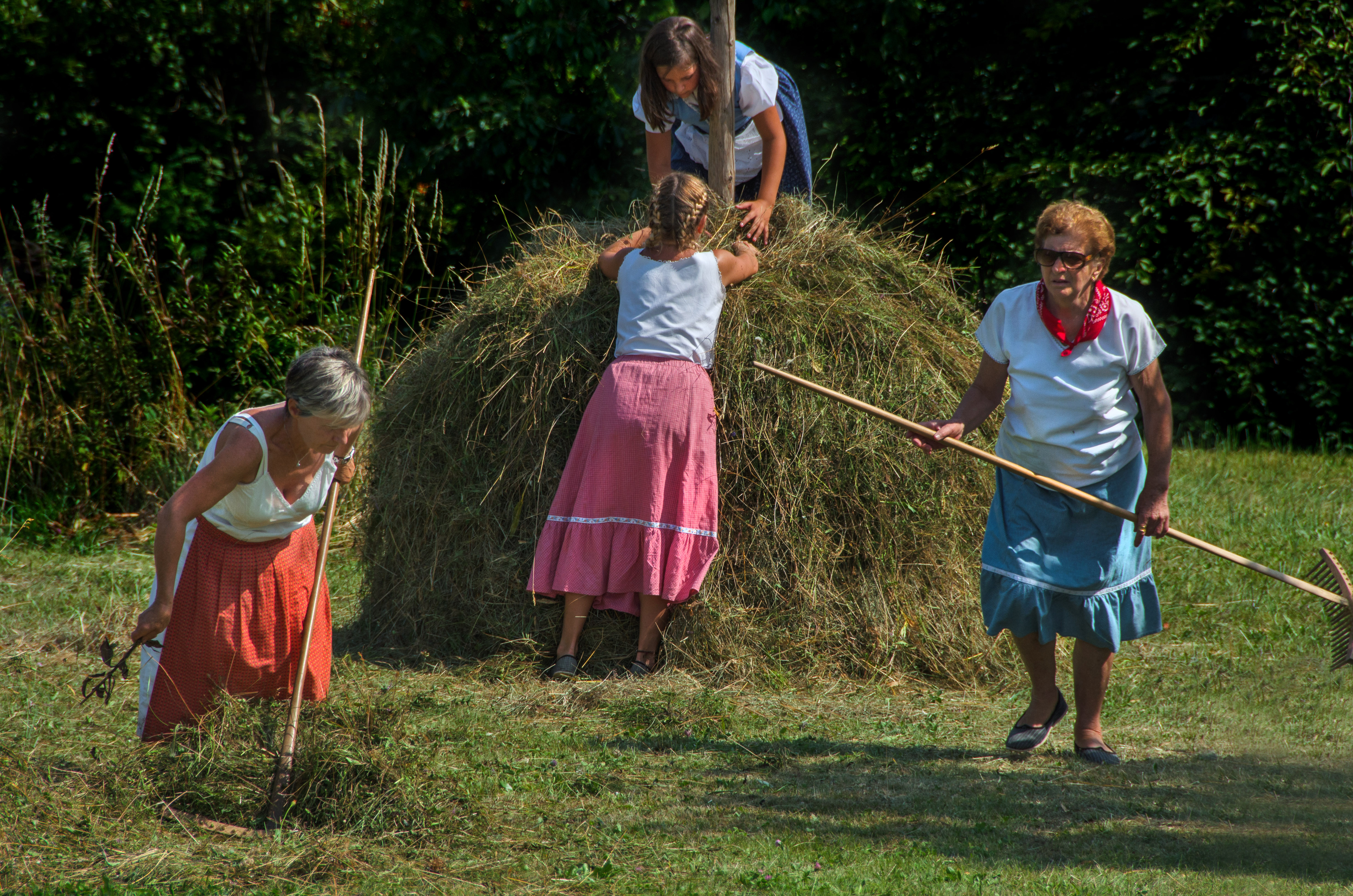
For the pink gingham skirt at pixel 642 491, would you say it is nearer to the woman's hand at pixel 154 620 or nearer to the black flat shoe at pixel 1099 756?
the black flat shoe at pixel 1099 756

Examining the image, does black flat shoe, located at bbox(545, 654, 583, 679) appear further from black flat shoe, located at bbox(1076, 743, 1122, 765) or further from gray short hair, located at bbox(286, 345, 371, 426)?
black flat shoe, located at bbox(1076, 743, 1122, 765)

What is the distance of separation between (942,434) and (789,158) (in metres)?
2.28

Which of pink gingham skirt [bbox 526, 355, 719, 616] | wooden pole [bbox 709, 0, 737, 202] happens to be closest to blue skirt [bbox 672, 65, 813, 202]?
wooden pole [bbox 709, 0, 737, 202]

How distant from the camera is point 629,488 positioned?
4.68 m

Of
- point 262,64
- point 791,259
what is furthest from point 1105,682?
point 262,64

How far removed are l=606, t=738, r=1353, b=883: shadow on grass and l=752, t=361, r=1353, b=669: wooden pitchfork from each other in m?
0.43

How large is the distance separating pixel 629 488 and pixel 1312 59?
587cm

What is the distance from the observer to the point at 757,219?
16.7ft

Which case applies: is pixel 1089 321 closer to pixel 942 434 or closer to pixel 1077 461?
pixel 1077 461

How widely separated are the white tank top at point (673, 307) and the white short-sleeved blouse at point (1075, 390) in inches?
49.6

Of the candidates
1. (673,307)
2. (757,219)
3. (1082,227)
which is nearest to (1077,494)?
(1082,227)

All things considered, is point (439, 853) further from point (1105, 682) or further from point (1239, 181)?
point (1239, 181)

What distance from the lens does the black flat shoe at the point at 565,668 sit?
4.65 metres

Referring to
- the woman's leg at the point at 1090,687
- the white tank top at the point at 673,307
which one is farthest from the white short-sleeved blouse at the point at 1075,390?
the white tank top at the point at 673,307
